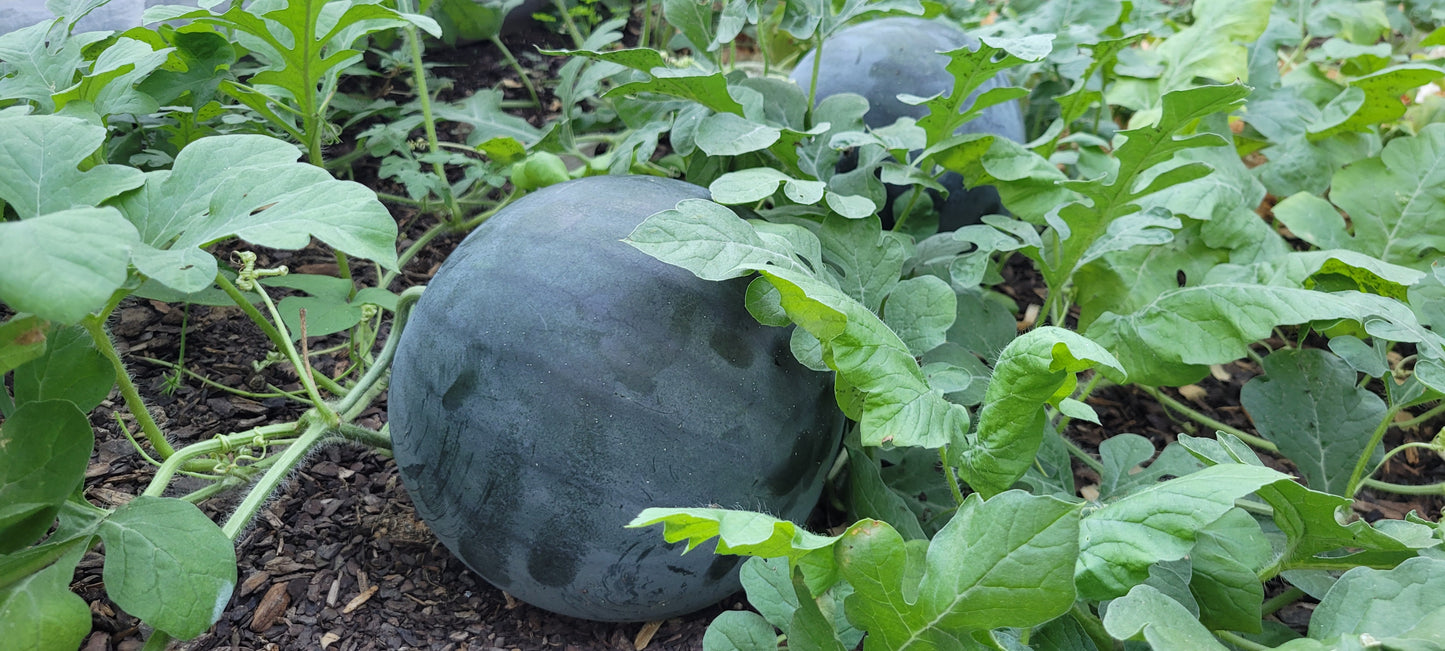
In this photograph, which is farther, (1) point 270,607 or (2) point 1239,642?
(1) point 270,607

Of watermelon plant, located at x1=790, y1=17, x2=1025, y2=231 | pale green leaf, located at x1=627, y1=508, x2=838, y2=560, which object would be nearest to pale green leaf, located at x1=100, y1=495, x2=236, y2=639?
pale green leaf, located at x1=627, y1=508, x2=838, y2=560

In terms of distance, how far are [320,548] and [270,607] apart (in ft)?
0.51

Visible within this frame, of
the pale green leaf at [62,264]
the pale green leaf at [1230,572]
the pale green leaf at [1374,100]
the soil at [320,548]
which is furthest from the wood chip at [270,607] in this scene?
the pale green leaf at [1374,100]

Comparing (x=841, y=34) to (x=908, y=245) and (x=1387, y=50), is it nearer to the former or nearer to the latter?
Answer: (x=908, y=245)

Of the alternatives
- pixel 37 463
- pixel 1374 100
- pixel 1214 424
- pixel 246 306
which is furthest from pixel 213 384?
pixel 1374 100

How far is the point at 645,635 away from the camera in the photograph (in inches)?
67.6

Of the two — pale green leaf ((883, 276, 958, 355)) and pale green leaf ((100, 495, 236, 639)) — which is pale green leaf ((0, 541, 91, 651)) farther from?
pale green leaf ((883, 276, 958, 355))

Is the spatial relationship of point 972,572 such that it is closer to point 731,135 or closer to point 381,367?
point 731,135

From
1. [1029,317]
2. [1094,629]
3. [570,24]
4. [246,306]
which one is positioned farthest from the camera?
[570,24]

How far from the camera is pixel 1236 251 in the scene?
6.77 feet

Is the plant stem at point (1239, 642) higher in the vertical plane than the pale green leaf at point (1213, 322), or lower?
lower

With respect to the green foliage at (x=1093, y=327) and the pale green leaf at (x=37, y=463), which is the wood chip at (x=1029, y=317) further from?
the pale green leaf at (x=37, y=463)

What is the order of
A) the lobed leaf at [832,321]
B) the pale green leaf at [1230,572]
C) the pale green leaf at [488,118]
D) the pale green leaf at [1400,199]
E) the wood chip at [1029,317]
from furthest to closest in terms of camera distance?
the wood chip at [1029,317] < the pale green leaf at [488,118] < the pale green leaf at [1400,199] < the pale green leaf at [1230,572] < the lobed leaf at [832,321]

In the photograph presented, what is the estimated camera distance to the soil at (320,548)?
1.64 m
